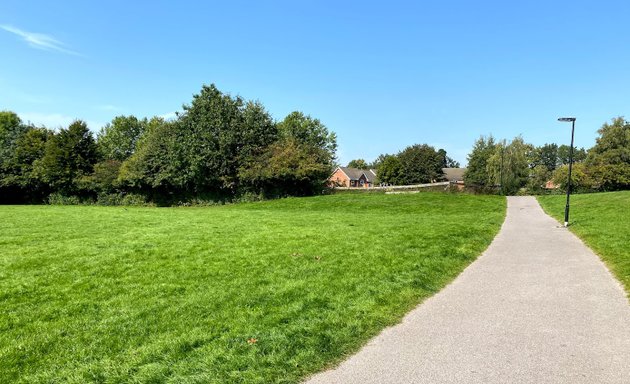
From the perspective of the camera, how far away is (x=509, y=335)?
5.14 meters

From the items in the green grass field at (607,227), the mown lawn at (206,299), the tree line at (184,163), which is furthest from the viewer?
the tree line at (184,163)

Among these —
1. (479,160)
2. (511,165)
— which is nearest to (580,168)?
(511,165)

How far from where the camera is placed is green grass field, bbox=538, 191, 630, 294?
363 inches

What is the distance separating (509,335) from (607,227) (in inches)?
490

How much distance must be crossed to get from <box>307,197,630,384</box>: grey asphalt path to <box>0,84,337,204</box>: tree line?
32.0 metres

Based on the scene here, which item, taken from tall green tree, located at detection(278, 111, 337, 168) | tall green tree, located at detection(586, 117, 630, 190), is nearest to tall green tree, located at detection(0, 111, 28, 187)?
tall green tree, located at detection(278, 111, 337, 168)

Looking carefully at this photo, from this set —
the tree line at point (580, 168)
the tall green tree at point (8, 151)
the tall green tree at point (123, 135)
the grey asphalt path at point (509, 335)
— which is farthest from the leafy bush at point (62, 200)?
the grey asphalt path at point (509, 335)

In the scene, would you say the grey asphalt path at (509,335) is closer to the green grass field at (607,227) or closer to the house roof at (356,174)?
the green grass field at (607,227)

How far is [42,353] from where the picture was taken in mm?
4801

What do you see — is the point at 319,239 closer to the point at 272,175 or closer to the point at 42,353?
the point at 42,353

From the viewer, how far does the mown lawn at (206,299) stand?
442cm

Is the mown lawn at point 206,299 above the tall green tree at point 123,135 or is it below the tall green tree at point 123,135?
below

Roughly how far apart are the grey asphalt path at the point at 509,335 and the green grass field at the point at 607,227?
815 millimetres

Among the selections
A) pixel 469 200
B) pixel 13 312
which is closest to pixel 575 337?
pixel 13 312
